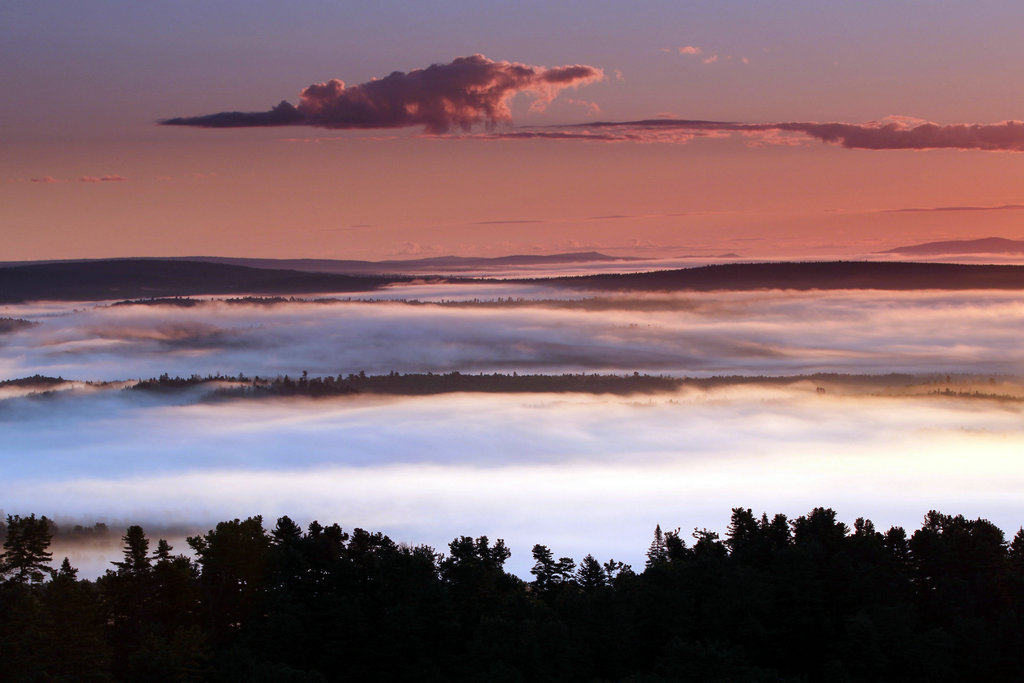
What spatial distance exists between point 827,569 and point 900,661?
1012 cm

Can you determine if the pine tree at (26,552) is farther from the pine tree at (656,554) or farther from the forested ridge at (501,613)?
the pine tree at (656,554)

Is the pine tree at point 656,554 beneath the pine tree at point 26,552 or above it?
beneath

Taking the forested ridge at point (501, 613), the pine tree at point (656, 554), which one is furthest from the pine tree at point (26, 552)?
the pine tree at point (656, 554)

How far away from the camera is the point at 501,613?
62406mm

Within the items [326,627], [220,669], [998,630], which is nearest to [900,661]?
[998,630]

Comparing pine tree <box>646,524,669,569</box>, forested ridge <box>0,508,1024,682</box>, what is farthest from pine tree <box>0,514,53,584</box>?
pine tree <box>646,524,669,569</box>

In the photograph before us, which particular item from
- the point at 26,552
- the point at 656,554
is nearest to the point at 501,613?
the point at 656,554

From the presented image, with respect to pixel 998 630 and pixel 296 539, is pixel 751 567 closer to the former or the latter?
pixel 998 630

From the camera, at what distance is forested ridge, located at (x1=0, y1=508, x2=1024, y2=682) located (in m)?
53.2

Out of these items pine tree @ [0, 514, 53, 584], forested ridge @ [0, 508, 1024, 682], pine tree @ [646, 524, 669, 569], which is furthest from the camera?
pine tree @ [646, 524, 669, 569]

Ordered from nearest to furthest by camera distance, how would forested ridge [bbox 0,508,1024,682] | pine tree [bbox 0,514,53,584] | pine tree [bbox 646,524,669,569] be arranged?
forested ridge [bbox 0,508,1024,682], pine tree [bbox 0,514,53,584], pine tree [bbox 646,524,669,569]

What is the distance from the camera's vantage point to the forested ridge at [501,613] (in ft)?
174

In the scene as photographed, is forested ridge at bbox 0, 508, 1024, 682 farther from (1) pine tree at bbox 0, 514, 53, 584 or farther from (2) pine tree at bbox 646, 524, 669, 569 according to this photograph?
(2) pine tree at bbox 646, 524, 669, 569

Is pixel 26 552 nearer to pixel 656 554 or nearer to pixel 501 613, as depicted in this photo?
pixel 501 613
